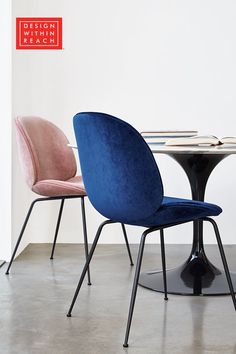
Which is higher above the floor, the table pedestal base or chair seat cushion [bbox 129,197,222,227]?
chair seat cushion [bbox 129,197,222,227]

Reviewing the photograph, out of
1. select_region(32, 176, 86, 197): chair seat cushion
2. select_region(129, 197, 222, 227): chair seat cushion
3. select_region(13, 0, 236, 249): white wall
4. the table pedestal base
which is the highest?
select_region(13, 0, 236, 249): white wall

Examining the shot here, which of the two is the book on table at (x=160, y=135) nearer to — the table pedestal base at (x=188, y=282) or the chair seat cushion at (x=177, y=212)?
the chair seat cushion at (x=177, y=212)

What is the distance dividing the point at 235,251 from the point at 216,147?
1.58 m

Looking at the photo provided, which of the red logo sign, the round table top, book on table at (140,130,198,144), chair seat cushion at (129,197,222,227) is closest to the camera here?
chair seat cushion at (129,197,222,227)

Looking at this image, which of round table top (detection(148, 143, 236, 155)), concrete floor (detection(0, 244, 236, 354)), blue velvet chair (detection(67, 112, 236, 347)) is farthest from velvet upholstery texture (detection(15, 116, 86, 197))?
blue velvet chair (detection(67, 112, 236, 347))

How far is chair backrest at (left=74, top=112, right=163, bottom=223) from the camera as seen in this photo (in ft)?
7.14

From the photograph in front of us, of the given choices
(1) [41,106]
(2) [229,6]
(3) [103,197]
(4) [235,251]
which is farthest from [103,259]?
(2) [229,6]

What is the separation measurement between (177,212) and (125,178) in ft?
0.84

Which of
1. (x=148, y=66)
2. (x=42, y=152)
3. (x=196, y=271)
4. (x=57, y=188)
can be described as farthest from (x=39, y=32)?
(x=196, y=271)

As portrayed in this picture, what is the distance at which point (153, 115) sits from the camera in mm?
4320

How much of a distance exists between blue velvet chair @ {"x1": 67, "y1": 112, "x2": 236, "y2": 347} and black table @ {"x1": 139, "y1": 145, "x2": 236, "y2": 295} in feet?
2.33

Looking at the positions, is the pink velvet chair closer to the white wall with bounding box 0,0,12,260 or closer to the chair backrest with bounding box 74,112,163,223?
the white wall with bounding box 0,0,12,260

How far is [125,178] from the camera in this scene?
7.28ft

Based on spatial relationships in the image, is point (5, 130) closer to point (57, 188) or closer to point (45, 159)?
point (45, 159)
